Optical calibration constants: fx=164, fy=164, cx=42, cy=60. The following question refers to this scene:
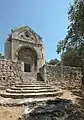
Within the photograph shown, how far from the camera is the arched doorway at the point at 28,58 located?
19.7 meters

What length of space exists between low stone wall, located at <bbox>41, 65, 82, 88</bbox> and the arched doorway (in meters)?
7.41

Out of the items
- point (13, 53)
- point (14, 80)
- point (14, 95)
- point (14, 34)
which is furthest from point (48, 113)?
point (14, 34)

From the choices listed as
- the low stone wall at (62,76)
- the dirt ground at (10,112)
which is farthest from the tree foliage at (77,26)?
the dirt ground at (10,112)

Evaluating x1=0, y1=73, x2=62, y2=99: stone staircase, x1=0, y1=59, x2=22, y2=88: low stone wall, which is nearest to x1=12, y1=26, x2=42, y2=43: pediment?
x1=0, y1=59, x2=22, y2=88: low stone wall

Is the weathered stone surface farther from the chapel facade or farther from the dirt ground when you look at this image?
the chapel facade

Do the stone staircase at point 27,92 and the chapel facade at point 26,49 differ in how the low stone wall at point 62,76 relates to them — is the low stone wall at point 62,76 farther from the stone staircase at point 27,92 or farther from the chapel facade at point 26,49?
the chapel facade at point 26,49

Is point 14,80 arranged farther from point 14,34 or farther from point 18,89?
point 14,34

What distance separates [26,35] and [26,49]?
2.04 m

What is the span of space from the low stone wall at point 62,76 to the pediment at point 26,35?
8738mm

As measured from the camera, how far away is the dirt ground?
6.24 m

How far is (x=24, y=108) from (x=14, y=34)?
14.0 meters

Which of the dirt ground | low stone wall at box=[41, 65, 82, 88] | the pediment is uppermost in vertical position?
the pediment

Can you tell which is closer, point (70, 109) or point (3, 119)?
point (3, 119)

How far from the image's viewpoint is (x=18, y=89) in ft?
30.9
